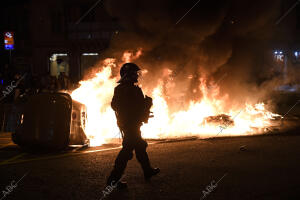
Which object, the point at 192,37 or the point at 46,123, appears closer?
the point at 46,123

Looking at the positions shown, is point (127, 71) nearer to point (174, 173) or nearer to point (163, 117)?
point (174, 173)

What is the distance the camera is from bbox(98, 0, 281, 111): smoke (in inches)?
425

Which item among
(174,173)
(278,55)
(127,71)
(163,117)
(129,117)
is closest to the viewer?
(129,117)

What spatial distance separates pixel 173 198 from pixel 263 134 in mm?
5344

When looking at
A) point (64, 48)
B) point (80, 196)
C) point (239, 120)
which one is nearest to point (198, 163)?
point (80, 196)

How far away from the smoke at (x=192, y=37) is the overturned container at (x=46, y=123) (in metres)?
4.70

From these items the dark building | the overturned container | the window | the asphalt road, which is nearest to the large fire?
the overturned container

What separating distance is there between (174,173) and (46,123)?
309 centimetres

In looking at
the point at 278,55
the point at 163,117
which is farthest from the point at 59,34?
the point at 163,117

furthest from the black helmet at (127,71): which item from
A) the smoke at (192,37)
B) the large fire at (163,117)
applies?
the smoke at (192,37)

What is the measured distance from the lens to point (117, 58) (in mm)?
11352

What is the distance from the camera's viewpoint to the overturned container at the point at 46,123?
6629 mm

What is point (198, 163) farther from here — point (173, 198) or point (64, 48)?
point (64, 48)

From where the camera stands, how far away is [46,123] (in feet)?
21.9
